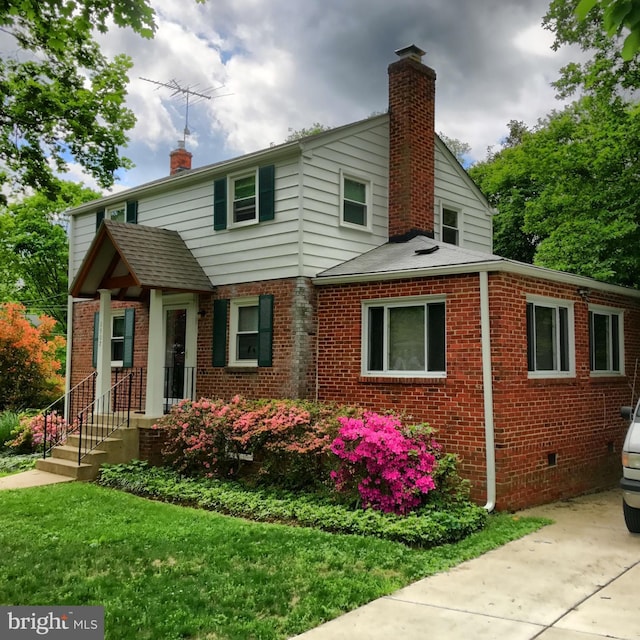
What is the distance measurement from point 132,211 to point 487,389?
389 inches

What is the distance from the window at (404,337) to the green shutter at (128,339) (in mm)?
6219

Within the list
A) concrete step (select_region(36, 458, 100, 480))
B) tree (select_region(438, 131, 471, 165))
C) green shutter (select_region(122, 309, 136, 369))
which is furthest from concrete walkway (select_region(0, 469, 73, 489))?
tree (select_region(438, 131, 471, 165))

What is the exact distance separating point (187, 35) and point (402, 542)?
10077 millimetres

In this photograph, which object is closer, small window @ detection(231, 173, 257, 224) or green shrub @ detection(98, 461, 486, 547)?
green shrub @ detection(98, 461, 486, 547)

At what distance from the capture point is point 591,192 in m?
14.4

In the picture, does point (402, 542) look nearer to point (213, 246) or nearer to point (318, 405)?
point (318, 405)

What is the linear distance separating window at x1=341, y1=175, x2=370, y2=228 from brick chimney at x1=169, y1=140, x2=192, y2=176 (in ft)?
27.0

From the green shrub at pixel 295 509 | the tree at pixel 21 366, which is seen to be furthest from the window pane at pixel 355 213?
the tree at pixel 21 366

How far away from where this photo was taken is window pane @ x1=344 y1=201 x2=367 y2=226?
12766 mm

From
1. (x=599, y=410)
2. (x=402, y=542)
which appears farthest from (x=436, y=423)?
(x=599, y=410)

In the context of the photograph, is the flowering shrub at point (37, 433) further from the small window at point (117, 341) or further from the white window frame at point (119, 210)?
the white window frame at point (119, 210)

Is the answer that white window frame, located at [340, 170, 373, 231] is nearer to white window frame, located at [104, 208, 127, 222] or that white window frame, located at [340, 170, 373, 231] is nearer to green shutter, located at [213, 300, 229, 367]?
green shutter, located at [213, 300, 229, 367]

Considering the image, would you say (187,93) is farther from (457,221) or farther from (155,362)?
(155,362)

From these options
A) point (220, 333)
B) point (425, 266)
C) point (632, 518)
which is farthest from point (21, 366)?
point (632, 518)
